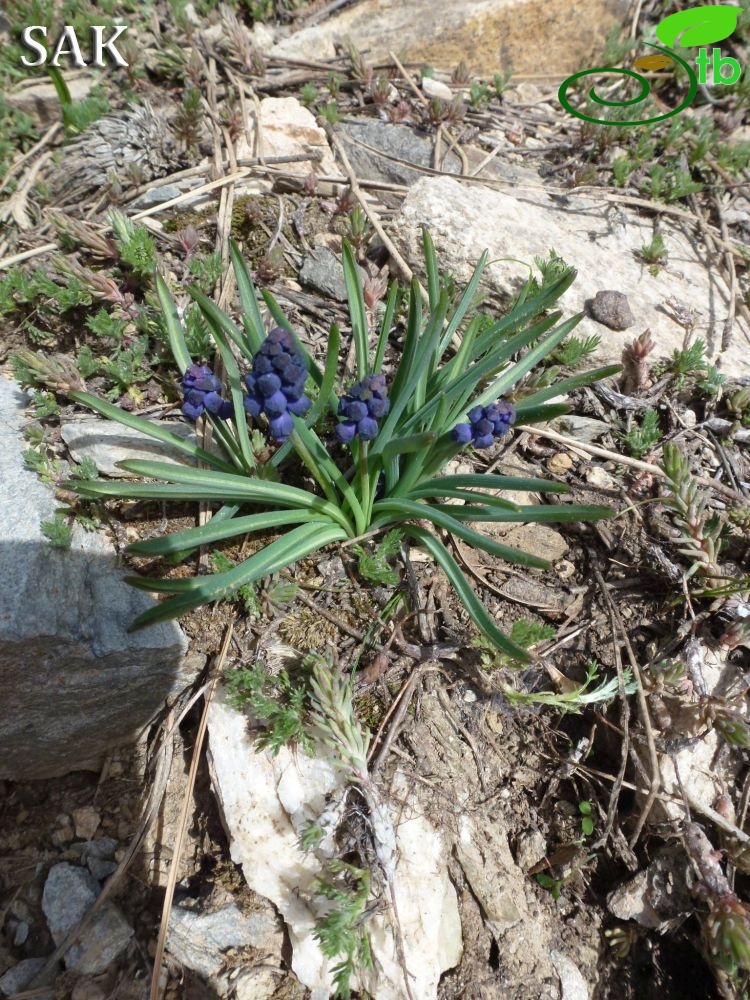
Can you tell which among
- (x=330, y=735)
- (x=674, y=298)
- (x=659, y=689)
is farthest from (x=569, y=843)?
(x=674, y=298)

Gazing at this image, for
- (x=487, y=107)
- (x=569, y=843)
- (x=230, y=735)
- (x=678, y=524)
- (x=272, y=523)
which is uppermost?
(x=487, y=107)

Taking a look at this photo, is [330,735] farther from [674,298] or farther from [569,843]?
[674,298]

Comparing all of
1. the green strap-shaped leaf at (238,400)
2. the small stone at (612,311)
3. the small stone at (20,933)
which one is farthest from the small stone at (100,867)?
the small stone at (612,311)

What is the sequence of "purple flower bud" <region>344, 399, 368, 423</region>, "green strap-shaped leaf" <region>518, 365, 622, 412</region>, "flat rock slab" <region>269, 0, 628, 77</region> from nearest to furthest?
"purple flower bud" <region>344, 399, 368, 423</region> < "green strap-shaped leaf" <region>518, 365, 622, 412</region> < "flat rock slab" <region>269, 0, 628, 77</region>

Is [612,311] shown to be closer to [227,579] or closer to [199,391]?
[199,391]

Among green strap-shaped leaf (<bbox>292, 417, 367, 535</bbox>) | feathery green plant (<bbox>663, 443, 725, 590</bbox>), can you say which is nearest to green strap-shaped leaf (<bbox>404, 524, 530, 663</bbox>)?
green strap-shaped leaf (<bbox>292, 417, 367, 535</bbox>)

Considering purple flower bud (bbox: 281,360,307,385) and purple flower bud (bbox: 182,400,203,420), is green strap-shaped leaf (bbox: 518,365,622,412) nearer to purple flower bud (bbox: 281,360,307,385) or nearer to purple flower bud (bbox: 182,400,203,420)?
purple flower bud (bbox: 281,360,307,385)
